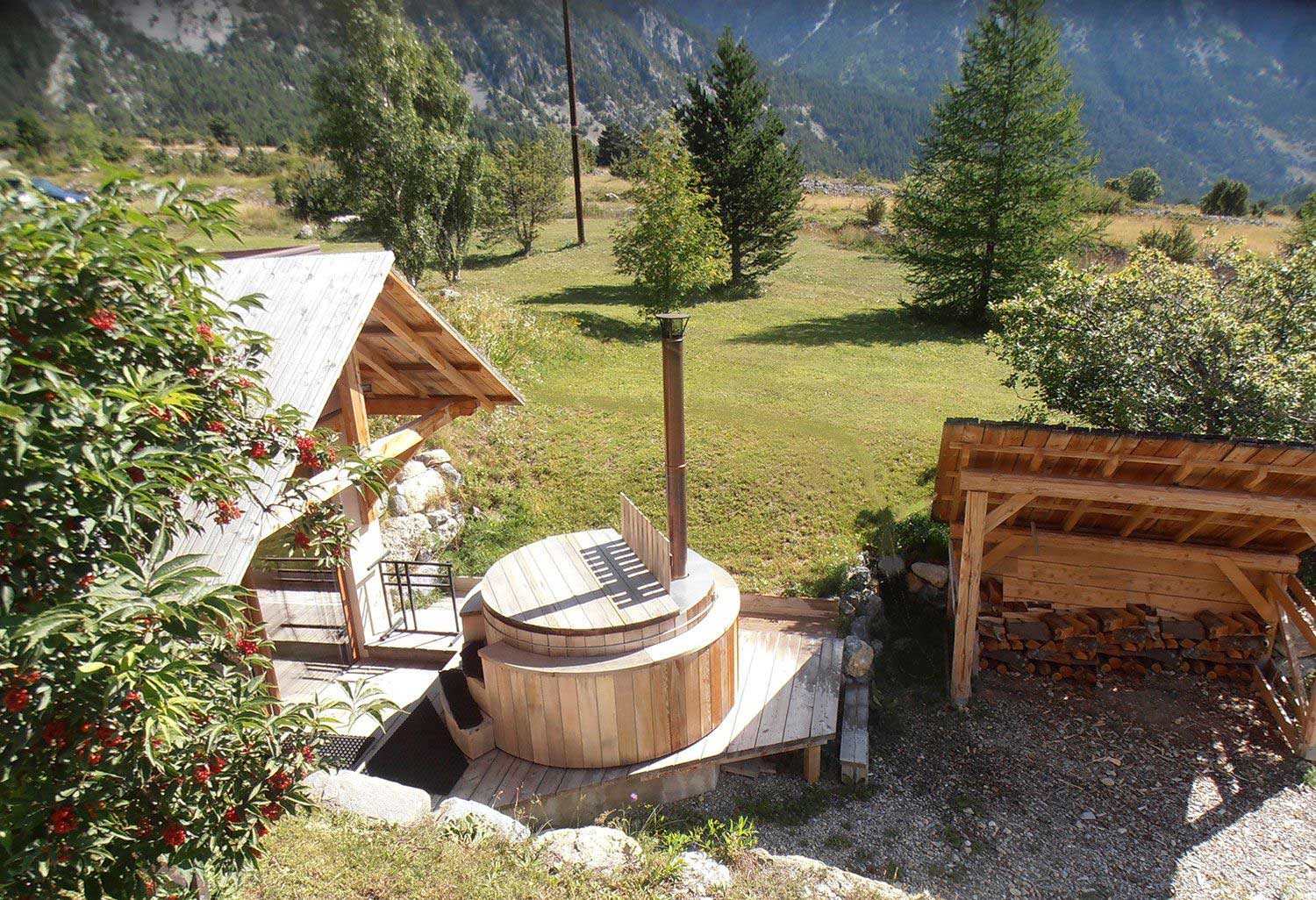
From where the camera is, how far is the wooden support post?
6.79m

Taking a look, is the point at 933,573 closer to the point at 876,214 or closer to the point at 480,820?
the point at 480,820

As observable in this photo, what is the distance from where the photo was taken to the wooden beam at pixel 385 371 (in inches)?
312

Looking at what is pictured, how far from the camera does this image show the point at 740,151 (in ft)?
77.6

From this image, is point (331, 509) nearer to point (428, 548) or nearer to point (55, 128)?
point (55, 128)

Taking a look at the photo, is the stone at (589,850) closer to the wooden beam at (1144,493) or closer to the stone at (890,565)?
the wooden beam at (1144,493)

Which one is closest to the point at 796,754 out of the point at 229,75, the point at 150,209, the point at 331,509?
the point at 331,509

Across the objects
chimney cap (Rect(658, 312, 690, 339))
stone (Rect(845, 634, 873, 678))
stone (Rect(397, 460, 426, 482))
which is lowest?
stone (Rect(845, 634, 873, 678))

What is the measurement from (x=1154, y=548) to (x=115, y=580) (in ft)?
31.5

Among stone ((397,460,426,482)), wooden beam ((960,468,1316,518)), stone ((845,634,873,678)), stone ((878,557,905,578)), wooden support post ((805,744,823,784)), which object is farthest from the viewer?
stone ((397,460,426,482))

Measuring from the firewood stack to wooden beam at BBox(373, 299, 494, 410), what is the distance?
6.79 metres

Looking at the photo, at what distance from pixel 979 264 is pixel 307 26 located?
59.9 ft

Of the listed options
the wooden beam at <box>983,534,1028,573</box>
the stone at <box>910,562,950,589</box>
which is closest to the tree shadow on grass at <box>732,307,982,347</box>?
the stone at <box>910,562,950,589</box>

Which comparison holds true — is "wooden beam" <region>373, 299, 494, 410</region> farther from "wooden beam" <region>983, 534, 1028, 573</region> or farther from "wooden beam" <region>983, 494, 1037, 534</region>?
"wooden beam" <region>983, 534, 1028, 573</region>

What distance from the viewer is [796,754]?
23.8 ft
